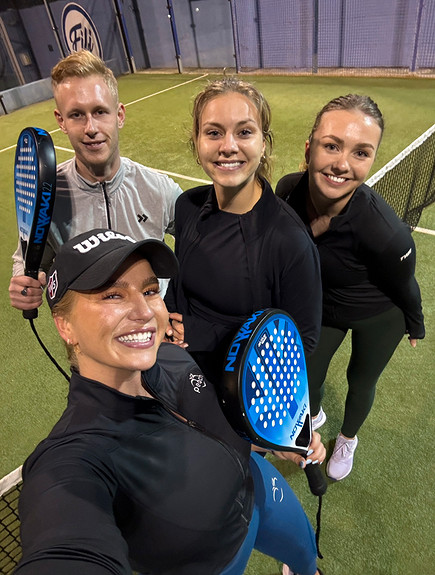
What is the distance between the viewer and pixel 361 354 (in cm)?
221

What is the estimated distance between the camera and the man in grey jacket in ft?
6.78

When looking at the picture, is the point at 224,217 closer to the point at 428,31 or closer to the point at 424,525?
the point at 424,525

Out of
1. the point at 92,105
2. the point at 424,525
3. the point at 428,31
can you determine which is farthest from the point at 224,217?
the point at 428,31

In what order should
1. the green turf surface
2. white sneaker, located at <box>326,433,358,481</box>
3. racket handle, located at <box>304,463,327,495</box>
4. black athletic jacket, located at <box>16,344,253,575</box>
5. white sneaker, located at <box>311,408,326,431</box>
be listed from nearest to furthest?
black athletic jacket, located at <box>16,344,253,575</box>
racket handle, located at <box>304,463,327,495</box>
the green turf surface
white sneaker, located at <box>326,433,358,481</box>
white sneaker, located at <box>311,408,326,431</box>

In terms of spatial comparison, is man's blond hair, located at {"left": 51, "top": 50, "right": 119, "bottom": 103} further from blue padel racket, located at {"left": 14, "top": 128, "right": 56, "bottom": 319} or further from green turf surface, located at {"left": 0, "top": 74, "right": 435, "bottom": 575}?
green turf surface, located at {"left": 0, "top": 74, "right": 435, "bottom": 575}

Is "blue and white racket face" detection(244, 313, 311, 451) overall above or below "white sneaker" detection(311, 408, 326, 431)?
above

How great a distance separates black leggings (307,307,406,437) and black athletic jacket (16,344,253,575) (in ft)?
2.73

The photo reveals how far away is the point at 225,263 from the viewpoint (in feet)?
5.42

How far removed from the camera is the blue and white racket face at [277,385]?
122cm

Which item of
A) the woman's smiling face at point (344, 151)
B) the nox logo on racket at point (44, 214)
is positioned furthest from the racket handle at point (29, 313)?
the woman's smiling face at point (344, 151)

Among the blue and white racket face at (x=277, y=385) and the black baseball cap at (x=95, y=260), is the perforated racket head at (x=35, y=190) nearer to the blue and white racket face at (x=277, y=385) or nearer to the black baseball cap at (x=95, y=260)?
the black baseball cap at (x=95, y=260)

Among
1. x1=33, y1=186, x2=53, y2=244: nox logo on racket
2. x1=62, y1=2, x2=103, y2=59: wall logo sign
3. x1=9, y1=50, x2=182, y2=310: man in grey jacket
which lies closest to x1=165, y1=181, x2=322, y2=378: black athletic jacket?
x1=9, y1=50, x2=182, y2=310: man in grey jacket

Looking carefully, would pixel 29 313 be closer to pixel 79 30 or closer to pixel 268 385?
pixel 268 385

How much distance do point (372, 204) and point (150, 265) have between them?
111 centimetres
